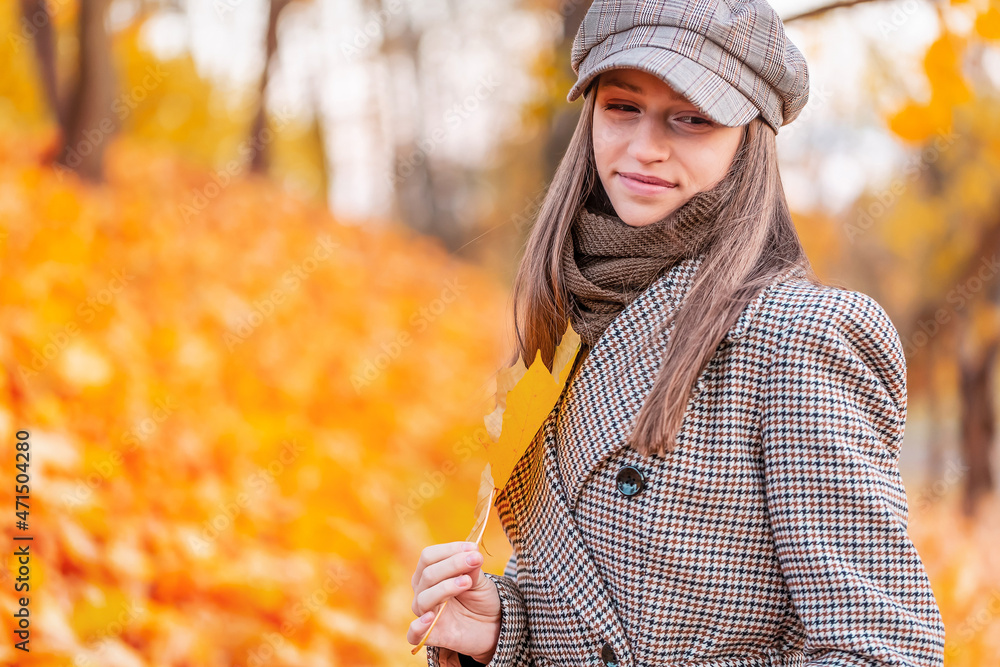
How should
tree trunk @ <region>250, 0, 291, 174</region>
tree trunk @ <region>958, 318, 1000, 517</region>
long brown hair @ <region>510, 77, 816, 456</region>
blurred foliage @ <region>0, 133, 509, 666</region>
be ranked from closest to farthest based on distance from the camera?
long brown hair @ <region>510, 77, 816, 456</region> < blurred foliage @ <region>0, 133, 509, 666</region> < tree trunk @ <region>958, 318, 1000, 517</region> < tree trunk @ <region>250, 0, 291, 174</region>

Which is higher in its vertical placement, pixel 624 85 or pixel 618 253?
pixel 624 85

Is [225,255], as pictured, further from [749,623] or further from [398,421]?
[749,623]

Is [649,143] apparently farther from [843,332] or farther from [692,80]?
[843,332]

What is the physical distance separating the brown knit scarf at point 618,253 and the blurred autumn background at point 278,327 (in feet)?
0.91

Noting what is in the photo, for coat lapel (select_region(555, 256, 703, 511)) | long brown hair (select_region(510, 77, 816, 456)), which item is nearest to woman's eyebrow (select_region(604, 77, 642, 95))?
long brown hair (select_region(510, 77, 816, 456))

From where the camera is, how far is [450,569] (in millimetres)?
1317

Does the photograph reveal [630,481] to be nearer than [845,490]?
No

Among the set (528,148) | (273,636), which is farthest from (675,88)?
(528,148)

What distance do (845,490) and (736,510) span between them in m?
0.17

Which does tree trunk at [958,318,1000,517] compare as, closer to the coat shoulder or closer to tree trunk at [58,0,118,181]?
the coat shoulder

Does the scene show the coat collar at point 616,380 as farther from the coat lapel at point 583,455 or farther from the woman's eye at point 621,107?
the woman's eye at point 621,107

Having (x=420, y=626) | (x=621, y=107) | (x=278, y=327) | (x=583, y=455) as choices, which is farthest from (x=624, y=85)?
(x=278, y=327)

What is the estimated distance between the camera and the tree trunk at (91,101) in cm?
508

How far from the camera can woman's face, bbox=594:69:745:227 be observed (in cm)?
130
